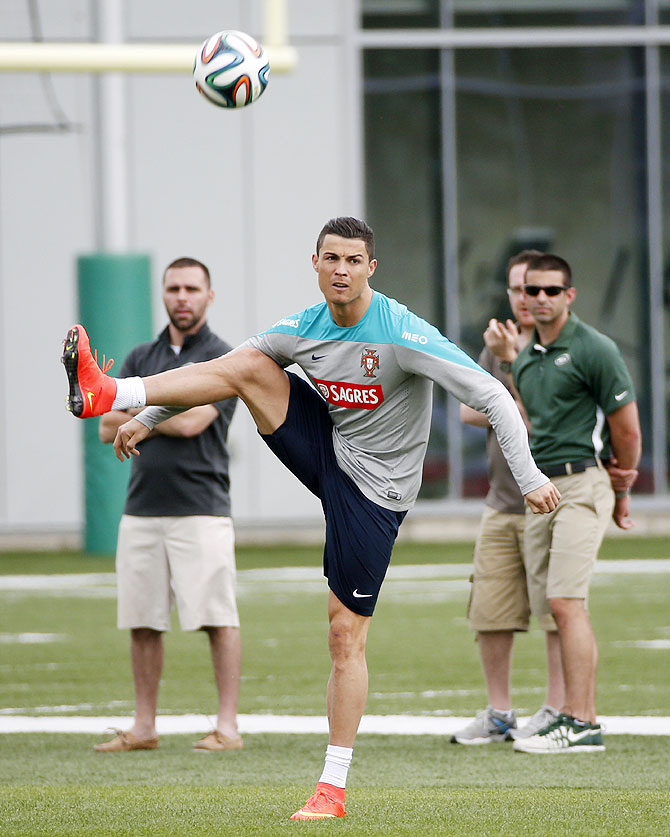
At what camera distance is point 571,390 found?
7504 mm

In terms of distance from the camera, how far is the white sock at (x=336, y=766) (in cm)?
554

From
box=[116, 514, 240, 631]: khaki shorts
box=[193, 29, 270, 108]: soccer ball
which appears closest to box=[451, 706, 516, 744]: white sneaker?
box=[116, 514, 240, 631]: khaki shorts

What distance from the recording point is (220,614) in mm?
7688

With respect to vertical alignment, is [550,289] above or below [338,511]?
above

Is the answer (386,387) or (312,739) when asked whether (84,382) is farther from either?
(312,739)

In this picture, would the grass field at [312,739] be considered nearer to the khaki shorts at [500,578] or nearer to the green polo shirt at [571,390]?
the khaki shorts at [500,578]

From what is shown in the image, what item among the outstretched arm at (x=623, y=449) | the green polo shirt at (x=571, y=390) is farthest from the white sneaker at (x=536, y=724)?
the green polo shirt at (x=571, y=390)

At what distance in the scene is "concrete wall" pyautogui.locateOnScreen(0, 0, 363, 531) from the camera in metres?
19.2

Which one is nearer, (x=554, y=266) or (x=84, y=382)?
(x=84, y=382)

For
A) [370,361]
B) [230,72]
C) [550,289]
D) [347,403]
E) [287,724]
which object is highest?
[230,72]

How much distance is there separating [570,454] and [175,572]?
204 centimetres

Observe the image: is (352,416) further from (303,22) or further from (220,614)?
(303,22)

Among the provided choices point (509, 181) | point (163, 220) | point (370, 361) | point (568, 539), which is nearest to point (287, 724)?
point (568, 539)

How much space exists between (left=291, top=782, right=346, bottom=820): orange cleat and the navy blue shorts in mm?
651
